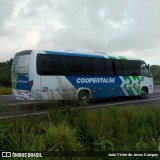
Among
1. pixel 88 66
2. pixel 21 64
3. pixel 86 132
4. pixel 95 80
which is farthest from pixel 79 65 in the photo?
pixel 86 132

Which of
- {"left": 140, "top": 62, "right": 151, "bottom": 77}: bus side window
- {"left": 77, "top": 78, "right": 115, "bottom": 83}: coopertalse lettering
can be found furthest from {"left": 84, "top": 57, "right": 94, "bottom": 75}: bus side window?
{"left": 140, "top": 62, "right": 151, "bottom": 77}: bus side window

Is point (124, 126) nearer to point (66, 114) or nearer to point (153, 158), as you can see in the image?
point (66, 114)

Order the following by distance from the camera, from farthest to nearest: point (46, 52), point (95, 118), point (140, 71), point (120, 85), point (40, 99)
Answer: point (140, 71) → point (120, 85) → point (46, 52) → point (40, 99) → point (95, 118)

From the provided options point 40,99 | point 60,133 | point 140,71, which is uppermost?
point 140,71

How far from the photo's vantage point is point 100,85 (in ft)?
57.2

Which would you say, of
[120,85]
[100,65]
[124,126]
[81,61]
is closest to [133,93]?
[120,85]

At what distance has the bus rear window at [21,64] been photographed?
1479 centimetres

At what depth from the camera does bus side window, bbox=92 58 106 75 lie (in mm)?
17281

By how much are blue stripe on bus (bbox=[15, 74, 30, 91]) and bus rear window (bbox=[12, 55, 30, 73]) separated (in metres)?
0.23

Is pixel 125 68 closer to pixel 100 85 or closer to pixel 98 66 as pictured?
pixel 98 66

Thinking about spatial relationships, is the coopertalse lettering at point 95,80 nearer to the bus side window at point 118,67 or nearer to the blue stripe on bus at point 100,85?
the blue stripe on bus at point 100,85

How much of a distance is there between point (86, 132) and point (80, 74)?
30.6 feet

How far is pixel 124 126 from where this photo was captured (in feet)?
26.0

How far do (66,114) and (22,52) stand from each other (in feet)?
26.4
